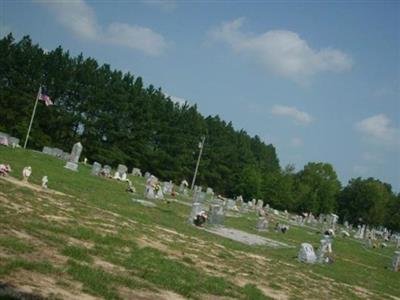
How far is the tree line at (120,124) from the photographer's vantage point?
6019 cm

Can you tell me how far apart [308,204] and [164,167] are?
34821 millimetres

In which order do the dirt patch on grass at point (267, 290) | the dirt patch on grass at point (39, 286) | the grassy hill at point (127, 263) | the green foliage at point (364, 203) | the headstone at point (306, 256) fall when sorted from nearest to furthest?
the dirt patch on grass at point (39, 286) → the grassy hill at point (127, 263) → the dirt patch on grass at point (267, 290) → the headstone at point (306, 256) → the green foliage at point (364, 203)

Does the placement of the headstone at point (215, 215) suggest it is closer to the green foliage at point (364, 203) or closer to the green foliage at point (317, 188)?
the green foliage at point (317, 188)

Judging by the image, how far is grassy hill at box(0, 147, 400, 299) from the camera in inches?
321

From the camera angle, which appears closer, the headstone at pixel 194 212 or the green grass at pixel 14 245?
the green grass at pixel 14 245

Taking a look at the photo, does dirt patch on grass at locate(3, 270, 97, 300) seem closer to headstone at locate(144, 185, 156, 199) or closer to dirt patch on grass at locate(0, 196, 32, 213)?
dirt patch on grass at locate(0, 196, 32, 213)

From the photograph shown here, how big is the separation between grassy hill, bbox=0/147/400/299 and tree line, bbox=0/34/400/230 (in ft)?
134

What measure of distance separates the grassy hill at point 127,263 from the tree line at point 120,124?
40.7 m

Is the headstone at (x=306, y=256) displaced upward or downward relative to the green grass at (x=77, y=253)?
upward

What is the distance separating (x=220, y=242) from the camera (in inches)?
746

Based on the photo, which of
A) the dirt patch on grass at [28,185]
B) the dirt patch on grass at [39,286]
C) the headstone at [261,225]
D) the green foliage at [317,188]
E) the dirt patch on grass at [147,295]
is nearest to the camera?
the dirt patch on grass at [39,286]

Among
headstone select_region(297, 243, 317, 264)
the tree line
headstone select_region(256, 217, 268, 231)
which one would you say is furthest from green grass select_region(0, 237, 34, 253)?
the tree line

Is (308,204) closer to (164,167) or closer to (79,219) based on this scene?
(164,167)

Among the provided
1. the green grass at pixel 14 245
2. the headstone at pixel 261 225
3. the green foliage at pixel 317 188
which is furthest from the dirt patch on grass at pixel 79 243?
the green foliage at pixel 317 188
